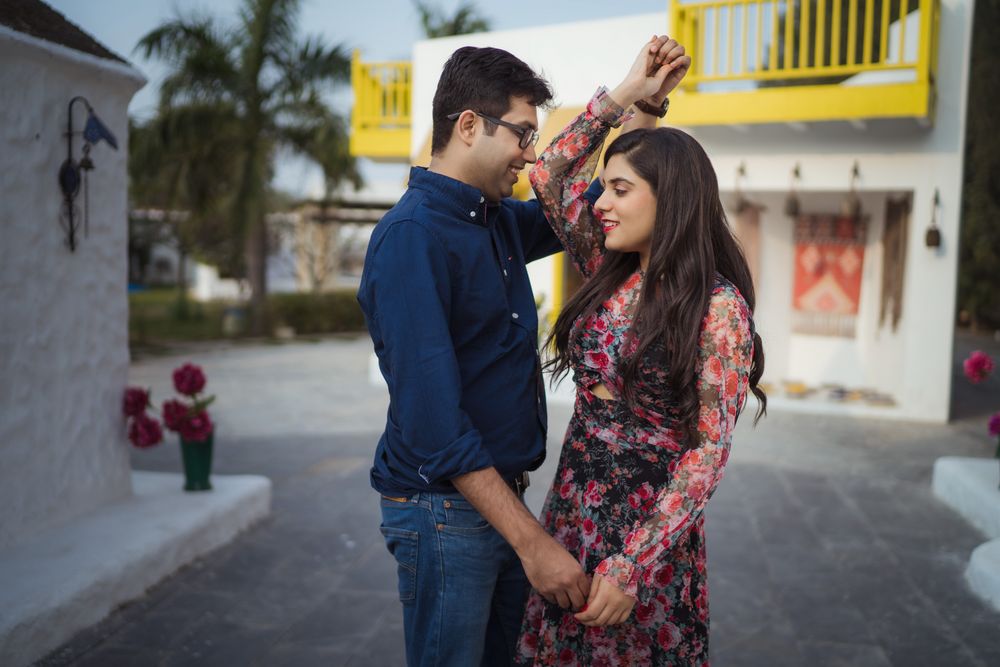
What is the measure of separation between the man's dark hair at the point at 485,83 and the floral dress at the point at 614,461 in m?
0.20

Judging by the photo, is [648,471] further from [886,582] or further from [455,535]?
[886,582]

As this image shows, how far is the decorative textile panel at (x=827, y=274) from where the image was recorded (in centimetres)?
1014

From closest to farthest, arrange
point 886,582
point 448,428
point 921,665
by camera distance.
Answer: point 448,428 < point 921,665 < point 886,582

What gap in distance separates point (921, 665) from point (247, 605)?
9.21 ft

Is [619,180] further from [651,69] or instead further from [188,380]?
[188,380]

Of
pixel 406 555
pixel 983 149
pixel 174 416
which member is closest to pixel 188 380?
pixel 174 416

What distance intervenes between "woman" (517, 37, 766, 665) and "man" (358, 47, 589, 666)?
4.7 inches

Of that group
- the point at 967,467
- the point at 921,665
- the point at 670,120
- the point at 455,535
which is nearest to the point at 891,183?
the point at 670,120

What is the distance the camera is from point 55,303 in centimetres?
387

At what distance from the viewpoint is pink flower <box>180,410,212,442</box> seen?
4578 mm

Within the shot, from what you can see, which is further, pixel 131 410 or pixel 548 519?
pixel 131 410

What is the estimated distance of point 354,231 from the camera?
2508 cm

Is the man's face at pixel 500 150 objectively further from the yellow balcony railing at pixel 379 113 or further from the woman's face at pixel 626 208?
the yellow balcony railing at pixel 379 113

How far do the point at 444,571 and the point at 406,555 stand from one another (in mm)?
97
